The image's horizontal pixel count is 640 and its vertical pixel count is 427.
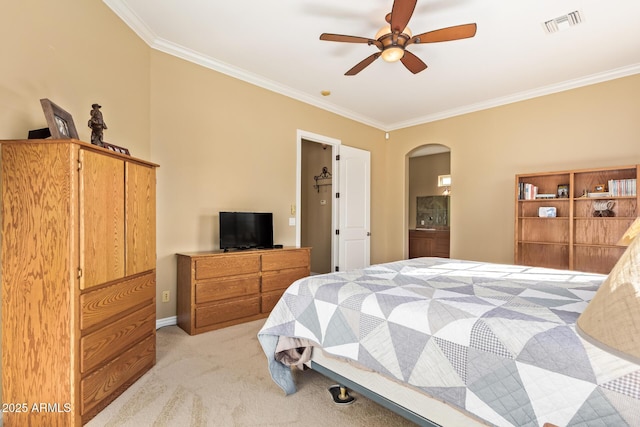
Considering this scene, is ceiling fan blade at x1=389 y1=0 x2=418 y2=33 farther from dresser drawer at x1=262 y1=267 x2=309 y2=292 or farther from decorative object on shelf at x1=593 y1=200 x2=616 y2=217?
decorative object on shelf at x1=593 y1=200 x2=616 y2=217

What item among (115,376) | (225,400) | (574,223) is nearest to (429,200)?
(574,223)

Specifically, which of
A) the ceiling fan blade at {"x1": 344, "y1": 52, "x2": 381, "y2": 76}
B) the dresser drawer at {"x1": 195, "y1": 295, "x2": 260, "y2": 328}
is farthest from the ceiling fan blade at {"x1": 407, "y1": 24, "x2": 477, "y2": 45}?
the dresser drawer at {"x1": 195, "y1": 295, "x2": 260, "y2": 328}

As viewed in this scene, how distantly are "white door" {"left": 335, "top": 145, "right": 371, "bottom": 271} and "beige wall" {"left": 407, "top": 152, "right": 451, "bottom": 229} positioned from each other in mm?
2701

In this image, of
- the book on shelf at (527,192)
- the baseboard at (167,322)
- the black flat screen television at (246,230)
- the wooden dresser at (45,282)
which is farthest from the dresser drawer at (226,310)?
the book on shelf at (527,192)

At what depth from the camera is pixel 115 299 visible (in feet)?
6.50

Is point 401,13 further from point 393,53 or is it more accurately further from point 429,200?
point 429,200

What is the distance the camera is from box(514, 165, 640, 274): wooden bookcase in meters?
3.58

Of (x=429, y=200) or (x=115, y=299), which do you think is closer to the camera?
(x=115, y=299)

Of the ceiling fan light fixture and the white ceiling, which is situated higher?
the white ceiling

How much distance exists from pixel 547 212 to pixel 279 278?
134 inches

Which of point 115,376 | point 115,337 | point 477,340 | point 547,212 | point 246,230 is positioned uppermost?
point 547,212

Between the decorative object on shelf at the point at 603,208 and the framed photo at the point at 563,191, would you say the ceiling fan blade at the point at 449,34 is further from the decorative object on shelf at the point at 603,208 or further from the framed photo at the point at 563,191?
the decorative object on shelf at the point at 603,208

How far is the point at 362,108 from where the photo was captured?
500cm

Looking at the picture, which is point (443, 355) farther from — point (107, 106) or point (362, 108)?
point (362, 108)
